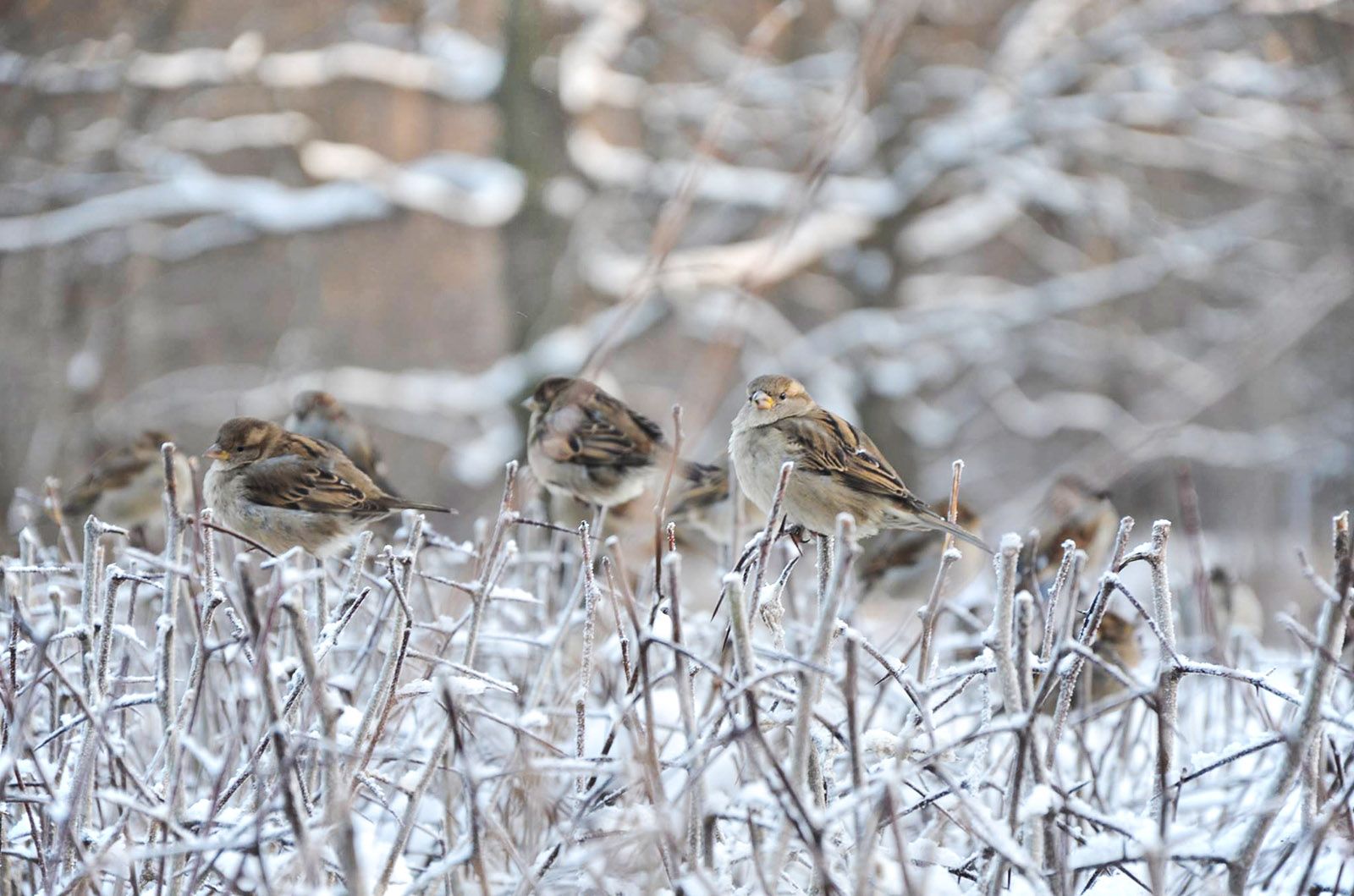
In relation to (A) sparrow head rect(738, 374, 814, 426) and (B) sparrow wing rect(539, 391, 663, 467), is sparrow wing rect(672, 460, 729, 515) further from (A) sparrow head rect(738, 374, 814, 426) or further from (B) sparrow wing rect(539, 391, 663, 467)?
(A) sparrow head rect(738, 374, 814, 426)

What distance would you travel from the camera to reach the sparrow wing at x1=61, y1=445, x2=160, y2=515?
391 cm

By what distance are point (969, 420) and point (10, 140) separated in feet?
35.2

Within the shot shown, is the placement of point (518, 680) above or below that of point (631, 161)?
below

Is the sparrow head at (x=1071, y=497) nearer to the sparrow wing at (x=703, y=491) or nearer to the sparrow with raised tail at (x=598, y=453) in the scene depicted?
the sparrow wing at (x=703, y=491)

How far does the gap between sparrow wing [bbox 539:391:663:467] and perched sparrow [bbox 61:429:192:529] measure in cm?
133

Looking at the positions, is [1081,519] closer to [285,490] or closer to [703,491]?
[703,491]

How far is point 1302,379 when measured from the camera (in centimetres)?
1380

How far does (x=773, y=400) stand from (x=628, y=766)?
Result: 4.58ft

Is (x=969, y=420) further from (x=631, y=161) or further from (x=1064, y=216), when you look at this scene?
(x=631, y=161)

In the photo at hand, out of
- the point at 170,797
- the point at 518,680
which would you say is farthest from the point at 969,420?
the point at 170,797

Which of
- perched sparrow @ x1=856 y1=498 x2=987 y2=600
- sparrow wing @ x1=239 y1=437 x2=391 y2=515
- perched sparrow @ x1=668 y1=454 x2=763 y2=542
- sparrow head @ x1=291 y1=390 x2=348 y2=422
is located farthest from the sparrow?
sparrow head @ x1=291 y1=390 x2=348 y2=422


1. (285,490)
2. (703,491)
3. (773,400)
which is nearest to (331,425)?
(285,490)

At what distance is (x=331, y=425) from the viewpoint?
3781mm

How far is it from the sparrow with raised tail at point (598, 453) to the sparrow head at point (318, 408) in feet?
2.05
